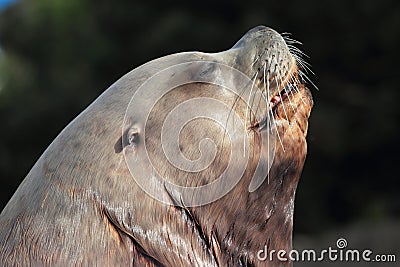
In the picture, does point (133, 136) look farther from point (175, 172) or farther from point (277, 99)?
point (277, 99)

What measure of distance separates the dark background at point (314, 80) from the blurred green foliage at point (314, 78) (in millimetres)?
16

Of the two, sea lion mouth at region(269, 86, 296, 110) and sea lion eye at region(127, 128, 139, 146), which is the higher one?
sea lion mouth at region(269, 86, 296, 110)

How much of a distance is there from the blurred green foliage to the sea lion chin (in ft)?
25.2

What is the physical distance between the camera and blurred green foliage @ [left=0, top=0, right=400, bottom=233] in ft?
37.1

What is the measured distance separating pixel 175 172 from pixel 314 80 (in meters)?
8.43

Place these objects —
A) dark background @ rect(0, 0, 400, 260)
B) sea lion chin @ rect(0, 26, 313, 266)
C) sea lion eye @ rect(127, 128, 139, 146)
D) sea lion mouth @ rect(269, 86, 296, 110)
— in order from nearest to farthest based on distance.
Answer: sea lion chin @ rect(0, 26, 313, 266) → sea lion eye @ rect(127, 128, 139, 146) → sea lion mouth @ rect(269, 86, 296, 110) → dark background @ rect(0, 0, 400, 260)

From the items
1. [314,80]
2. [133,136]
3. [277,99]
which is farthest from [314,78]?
[133,136]

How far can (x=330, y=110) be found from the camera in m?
11.5

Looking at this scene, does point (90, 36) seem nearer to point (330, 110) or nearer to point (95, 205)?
point (330, 110)

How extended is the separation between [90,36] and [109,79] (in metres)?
0.98

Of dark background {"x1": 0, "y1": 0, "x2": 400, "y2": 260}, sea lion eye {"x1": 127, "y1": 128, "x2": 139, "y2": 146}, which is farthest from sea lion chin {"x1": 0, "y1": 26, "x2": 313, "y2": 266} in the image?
dark background {"x1": 0, "y1": 0, "x2": 400, "y2": 260}

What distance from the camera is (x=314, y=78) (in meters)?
11.3

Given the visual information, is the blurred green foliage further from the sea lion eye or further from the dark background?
the sea lion eye

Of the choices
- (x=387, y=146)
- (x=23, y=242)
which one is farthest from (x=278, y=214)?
(x=387, y=146)
